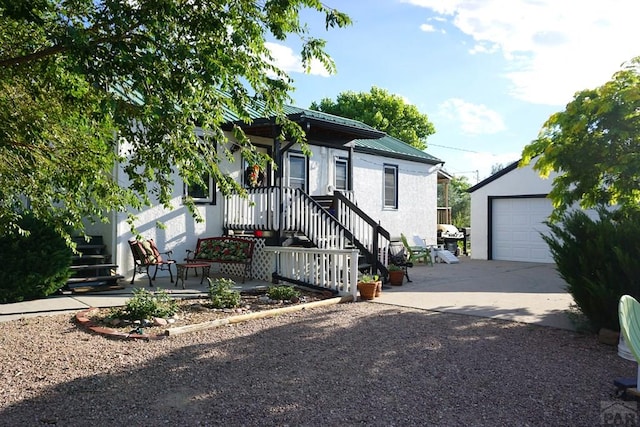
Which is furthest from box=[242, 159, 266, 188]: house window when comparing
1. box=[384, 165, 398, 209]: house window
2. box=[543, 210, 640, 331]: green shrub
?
box=[543, 210, 640, 331]: green shrub

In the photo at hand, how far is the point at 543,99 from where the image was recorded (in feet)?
57.6

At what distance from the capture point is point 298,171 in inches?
507

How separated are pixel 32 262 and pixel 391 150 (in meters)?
12.1

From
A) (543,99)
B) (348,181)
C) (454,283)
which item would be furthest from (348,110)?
(454,283)

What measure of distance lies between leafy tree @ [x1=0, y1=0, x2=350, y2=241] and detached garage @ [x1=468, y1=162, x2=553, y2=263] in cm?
1378

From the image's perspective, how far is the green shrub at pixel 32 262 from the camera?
7086mm

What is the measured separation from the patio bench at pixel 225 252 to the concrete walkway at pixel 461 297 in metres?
0.45

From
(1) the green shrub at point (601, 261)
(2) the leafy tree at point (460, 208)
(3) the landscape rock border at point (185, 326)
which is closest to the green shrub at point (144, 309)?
(3) the landscape rock border at point (185, 326)

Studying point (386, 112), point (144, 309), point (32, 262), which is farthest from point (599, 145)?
point (386, 112)

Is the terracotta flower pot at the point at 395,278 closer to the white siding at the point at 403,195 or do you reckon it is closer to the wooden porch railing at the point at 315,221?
the wooden porch railing at the point at 315,221

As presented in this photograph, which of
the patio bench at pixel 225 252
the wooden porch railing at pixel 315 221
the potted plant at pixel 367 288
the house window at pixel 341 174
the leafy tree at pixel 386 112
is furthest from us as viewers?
the leafy tree at pixel 386 112

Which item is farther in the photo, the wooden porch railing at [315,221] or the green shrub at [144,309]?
the wooden porch railing at [315,221]

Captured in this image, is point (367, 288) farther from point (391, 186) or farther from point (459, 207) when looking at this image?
point (459, 207)

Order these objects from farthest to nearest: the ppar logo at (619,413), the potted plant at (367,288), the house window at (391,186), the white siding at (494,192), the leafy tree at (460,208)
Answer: the leafy tree at (460,208)
the house window at (391,186)
the white siding at (494,192)
the potted plant at (367,288)
the ppar logo at (619,413)
